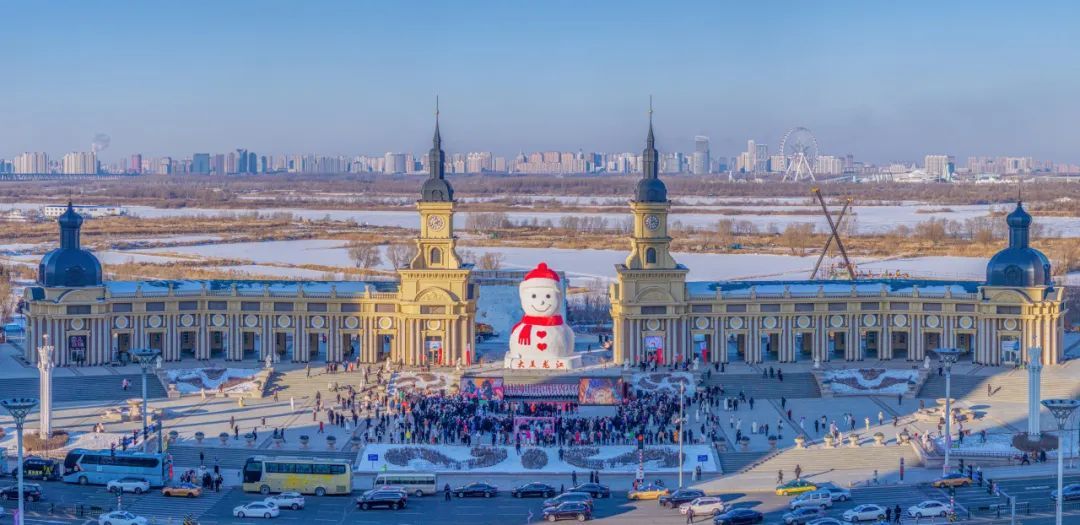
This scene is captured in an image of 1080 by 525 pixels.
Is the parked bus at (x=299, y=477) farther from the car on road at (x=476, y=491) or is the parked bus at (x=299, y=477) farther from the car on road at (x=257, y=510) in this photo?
the car on road at (x=476, y=491)

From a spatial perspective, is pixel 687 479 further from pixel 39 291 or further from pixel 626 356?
pixel 39 291

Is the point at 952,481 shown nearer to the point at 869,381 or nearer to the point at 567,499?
the point at 567,499

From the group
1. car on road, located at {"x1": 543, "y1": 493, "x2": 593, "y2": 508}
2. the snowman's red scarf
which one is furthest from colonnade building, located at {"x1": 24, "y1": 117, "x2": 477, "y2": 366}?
car on road, located at {"x1": 543, "y1": 493, "x2": 593, "y2": 508}

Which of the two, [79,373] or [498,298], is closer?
[79,373]

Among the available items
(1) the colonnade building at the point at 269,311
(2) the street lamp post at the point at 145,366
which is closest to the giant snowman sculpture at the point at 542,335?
(1) the colonnade building at the point at 269,311

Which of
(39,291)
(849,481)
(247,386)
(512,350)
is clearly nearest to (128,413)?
(247,386)
